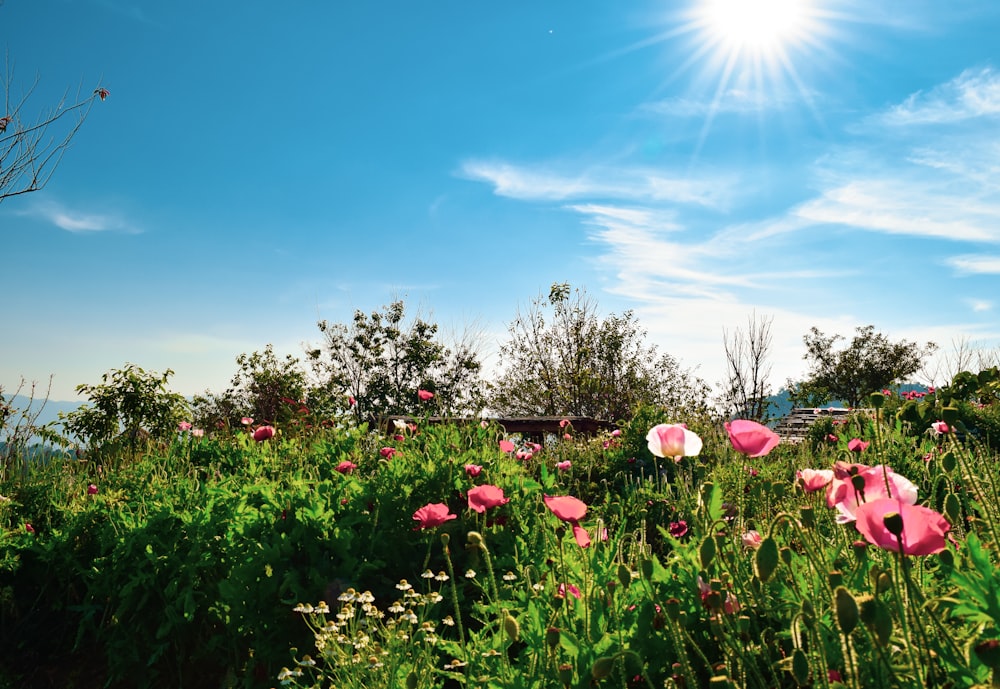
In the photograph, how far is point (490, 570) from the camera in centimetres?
170

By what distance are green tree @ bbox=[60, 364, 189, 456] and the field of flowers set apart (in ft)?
11.2

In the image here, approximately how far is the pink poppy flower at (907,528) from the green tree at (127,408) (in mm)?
8913

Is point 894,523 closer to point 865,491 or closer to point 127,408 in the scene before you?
→ point 865,491

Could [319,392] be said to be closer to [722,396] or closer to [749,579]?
[722,396]

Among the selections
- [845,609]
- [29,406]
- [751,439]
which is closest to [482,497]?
[751,439]

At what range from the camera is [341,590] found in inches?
108

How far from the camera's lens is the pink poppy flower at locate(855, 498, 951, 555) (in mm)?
1060

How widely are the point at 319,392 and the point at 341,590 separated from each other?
12.9 metres

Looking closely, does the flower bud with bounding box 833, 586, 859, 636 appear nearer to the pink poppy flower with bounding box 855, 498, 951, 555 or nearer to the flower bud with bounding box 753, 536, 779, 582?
the pink poppy flower with bounding box 855, 498, 951, 555

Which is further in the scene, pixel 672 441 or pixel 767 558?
pixel 672 441

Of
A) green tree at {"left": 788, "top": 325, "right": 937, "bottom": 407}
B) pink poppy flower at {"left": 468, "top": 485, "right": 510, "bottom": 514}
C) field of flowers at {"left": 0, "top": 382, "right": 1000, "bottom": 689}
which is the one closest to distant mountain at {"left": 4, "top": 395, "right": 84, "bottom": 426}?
field of flowers at {"left": 0, "top": 382, "right": 1000, "bottom": 689}

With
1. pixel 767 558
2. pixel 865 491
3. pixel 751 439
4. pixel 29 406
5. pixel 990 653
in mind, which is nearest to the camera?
pixel 990 653

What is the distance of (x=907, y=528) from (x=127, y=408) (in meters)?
9.48

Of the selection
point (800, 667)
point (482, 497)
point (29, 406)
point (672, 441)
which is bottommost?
point (800, 667)
